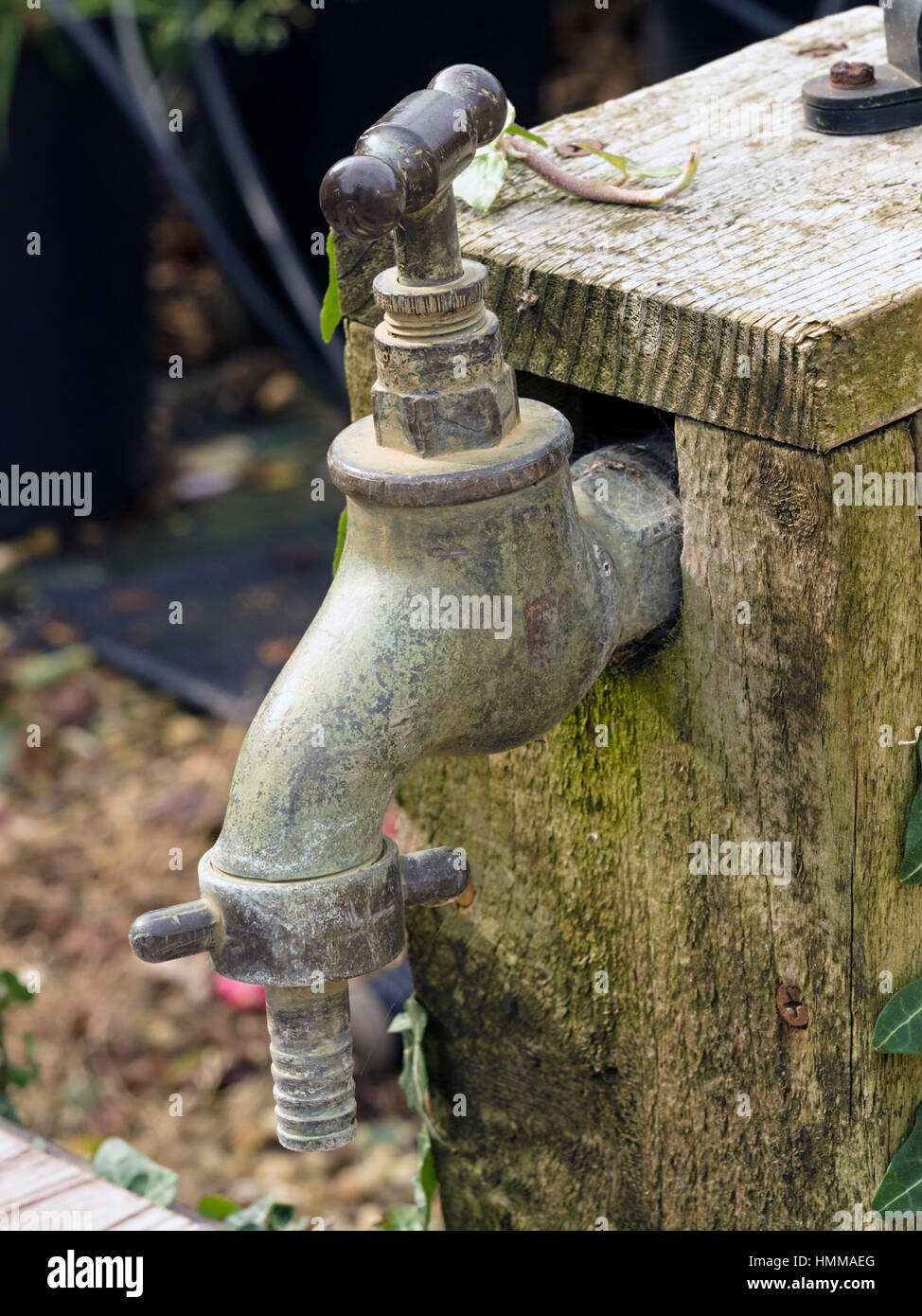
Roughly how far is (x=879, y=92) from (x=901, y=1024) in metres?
0.74

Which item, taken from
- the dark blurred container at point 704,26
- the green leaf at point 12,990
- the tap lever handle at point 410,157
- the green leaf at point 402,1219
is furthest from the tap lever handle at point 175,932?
the dark blurred container at point 704,26

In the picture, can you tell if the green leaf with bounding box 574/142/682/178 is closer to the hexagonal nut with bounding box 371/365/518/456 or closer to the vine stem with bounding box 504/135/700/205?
the vine stem with bounding box 504/135/700/205

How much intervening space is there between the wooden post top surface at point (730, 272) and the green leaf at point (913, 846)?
0.94 ft

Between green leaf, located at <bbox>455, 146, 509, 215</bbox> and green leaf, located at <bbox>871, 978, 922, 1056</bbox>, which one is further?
green leaf, located at <bbox>455, 146, 509, 215</bbox>

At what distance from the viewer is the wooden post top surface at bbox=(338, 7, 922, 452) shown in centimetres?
109

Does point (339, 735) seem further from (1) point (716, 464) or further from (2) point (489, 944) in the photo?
(2) point (489, 944)

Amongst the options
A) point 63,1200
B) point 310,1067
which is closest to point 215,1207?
point 63,1200

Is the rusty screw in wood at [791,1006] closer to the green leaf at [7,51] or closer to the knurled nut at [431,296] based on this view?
the knurled nut at [431,296]

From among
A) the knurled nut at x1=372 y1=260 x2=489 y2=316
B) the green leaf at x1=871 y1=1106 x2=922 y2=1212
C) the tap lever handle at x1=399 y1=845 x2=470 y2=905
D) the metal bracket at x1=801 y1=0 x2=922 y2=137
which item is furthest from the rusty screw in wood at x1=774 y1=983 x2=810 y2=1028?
the metal bracket at x1=801 y1=0 x2=922 y2=137

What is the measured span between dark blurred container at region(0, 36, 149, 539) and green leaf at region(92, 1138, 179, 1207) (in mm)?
2688

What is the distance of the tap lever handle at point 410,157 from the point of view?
38.1 inches

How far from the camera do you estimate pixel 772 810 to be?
123 centimetres

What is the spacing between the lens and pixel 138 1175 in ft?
5.73

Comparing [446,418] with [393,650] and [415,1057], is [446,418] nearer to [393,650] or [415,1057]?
[393,650]
